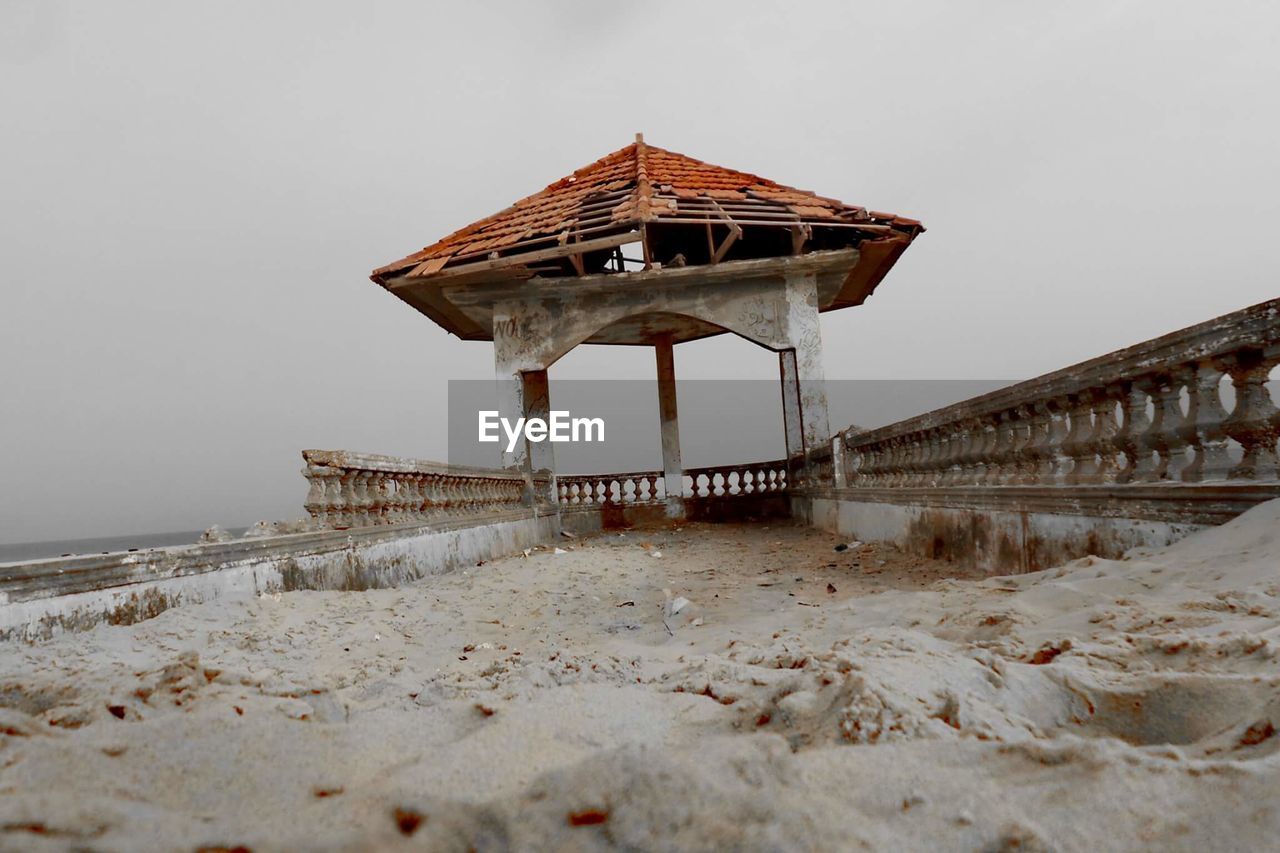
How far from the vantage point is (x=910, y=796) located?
3.83 ft

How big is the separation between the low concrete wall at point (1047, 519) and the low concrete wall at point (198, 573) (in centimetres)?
452

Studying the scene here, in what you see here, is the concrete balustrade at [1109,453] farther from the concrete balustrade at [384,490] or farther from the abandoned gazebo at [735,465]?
the concrete balustrade at [384,490]

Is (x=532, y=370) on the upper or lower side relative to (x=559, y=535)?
upper

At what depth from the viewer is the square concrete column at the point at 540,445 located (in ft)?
40.4

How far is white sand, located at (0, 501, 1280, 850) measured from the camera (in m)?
1.04

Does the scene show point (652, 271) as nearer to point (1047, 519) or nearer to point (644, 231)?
point (644, 231)

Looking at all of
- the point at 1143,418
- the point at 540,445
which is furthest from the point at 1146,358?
the point at 540,445

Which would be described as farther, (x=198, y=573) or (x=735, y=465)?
(x=735, y=465)

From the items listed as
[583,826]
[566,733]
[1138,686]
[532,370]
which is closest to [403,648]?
[566,733]

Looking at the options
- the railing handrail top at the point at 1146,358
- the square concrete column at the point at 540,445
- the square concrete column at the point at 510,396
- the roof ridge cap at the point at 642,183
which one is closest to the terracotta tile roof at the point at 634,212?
the roof ridge cap at the point at 642,183

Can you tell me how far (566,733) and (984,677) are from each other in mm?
1062

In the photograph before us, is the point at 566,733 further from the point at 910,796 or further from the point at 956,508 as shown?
the point at 956,508

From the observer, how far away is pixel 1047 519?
394 cm

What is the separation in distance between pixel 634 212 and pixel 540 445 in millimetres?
4734
